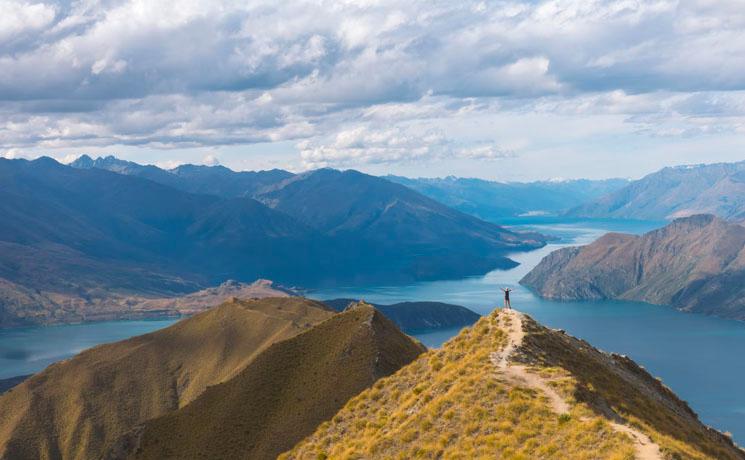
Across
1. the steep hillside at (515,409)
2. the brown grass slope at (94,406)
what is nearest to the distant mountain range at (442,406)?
the steep hillside at (515,409)

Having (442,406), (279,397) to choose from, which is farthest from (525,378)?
Answer: (279,397)

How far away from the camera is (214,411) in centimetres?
10925

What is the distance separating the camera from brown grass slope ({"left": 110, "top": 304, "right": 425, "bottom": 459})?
100875mm

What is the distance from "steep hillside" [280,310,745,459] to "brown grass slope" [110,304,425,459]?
4196 cm

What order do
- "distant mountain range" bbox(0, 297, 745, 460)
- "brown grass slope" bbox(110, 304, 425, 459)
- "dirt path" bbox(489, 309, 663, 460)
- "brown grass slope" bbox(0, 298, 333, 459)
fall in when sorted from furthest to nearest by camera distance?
1. "brown grass slope" bbox(0, 298, 333, 459)
2. "brown grass slope" bbox(110, 304, 425, 459)
3. "distant mountain range" bbox(0, 297, 745, 460)
4. "dirt path" bbox(489, 309, 663, 460)

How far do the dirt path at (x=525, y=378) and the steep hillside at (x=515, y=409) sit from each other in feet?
0.22

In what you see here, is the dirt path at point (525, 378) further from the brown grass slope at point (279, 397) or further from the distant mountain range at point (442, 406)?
the brown grass slope at point (279, 397)

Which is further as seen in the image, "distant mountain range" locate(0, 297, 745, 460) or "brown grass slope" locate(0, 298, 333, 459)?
"brown grass slope" locate(0, 298, 333, 459)

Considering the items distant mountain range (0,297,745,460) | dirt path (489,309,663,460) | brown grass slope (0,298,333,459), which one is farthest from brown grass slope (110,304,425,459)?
brown grass slope (0,298,333,459)

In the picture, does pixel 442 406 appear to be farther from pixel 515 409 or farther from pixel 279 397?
pixel 279 397

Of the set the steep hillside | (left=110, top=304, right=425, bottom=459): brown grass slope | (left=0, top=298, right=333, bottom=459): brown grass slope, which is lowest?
(left=0, top=298, right=333, bottom=459): brown grass slope

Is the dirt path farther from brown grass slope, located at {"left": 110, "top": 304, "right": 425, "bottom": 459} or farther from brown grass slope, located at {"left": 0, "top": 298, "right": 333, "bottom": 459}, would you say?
brown grass slope, located at {"left": 0, "top": 298, "right": 333, "bottom": 459}

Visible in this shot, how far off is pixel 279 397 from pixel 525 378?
67.1m

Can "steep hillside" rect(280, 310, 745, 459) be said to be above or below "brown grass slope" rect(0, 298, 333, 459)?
above
